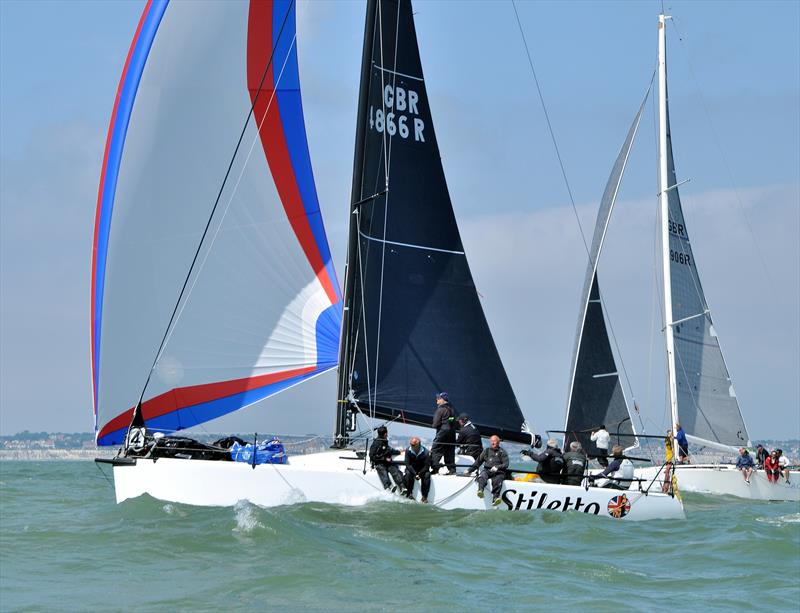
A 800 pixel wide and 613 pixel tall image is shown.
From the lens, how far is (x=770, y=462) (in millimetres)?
27156

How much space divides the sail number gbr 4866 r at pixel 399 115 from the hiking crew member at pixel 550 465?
5572 millimetres

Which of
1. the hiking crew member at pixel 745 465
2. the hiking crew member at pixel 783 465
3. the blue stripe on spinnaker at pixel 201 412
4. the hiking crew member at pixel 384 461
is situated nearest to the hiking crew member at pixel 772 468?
the hiking crew member at pixel 783 465

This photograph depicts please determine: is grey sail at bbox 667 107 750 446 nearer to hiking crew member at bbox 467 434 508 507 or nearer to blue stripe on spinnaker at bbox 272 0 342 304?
blue stripe on spinnaker at bbox 272 0 342 304

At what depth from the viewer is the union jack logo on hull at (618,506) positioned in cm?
1673

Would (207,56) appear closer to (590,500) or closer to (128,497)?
(128,497)

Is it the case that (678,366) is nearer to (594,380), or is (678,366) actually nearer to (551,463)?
(594,380)

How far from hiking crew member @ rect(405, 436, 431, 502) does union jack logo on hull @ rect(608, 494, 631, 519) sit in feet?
9.25

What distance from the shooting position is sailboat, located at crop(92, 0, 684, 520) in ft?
52.4

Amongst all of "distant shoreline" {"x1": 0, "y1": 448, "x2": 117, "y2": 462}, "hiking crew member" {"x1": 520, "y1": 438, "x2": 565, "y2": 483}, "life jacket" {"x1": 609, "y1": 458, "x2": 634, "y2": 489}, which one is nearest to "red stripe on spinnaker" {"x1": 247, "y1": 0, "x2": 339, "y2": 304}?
"hiking crew member" {"x1": 520, "y1": 438, "x2": 565, "y2": 483}

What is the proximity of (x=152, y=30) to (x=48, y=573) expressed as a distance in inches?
Answer: 309

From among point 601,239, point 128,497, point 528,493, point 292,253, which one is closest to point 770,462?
point 601,239

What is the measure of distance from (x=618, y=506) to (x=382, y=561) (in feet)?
16.6

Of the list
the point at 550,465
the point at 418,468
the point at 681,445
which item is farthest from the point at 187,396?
the point at 681,445

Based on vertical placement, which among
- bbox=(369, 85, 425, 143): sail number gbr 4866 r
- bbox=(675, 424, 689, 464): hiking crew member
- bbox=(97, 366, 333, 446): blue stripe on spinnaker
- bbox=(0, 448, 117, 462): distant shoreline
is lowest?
bbox=(0, 448, 117, 462): distant shoreline
